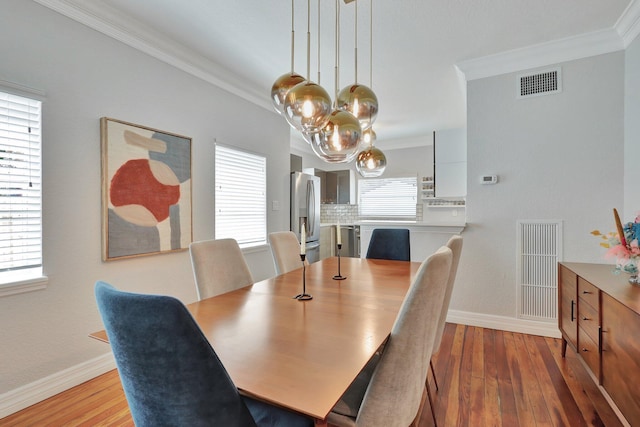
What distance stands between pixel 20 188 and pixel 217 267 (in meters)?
1.30

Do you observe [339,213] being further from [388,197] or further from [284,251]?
[284,251]

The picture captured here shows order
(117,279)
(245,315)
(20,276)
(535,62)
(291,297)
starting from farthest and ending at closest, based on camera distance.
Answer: (535,62)
(117,279)
(20,276)
(291,297)
(245,315)

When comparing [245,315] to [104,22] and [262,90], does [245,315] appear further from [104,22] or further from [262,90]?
[262,90]

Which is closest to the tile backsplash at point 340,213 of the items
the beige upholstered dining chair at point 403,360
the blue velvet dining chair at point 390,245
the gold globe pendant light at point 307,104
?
the blue velvet dining chair at point 390,245

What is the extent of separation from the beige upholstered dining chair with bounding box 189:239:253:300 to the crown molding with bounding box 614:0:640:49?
10.8 feet

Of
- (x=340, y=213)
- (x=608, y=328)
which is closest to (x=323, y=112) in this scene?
(x=608, y=328)

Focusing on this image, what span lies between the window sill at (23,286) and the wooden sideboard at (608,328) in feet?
10.3

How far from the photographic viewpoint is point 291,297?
1638 mm

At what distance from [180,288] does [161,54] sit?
2.10 metres

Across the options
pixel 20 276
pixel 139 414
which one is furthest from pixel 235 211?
pixel 139 414

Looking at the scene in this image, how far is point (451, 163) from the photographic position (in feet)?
12.2

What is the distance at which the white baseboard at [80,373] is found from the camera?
183cm

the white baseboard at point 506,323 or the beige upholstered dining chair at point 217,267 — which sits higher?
the beige upholstered dining chair at point 217,267

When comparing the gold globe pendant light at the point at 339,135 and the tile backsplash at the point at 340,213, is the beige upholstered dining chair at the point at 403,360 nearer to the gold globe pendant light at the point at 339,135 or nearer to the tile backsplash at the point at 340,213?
the gold globe pendant light at the point at 339,135
